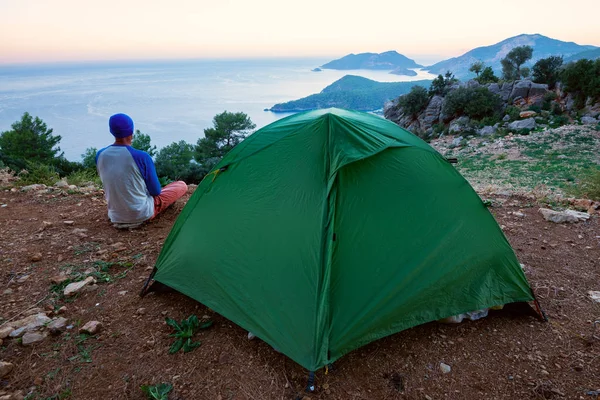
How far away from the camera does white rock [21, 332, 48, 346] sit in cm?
285

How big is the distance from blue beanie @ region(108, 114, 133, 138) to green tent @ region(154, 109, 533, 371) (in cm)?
189

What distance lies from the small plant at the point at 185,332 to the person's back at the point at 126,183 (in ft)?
7.62

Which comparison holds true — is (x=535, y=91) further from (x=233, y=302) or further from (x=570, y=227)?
(x=233, y=302)

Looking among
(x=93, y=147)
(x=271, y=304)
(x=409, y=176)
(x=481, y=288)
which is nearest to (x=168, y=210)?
(x=271, y=304)

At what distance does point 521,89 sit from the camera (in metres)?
32.4

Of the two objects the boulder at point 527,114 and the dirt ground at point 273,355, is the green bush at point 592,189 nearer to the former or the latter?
the dirt ground at point 273,355

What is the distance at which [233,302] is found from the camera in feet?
9.55

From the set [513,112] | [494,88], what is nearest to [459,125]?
[513,112]

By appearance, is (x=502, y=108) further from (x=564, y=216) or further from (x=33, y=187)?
(x=33, y=187)

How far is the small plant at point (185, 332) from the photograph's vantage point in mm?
2787

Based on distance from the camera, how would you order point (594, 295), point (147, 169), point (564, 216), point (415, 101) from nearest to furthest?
point (594, 295)
point (147, 169)
point (564, 216)
point (415, 101)

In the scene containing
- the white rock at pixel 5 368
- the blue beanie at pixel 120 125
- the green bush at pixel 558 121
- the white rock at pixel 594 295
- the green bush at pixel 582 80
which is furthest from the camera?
the green bush at pixel 582 80

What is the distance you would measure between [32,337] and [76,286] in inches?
29.9

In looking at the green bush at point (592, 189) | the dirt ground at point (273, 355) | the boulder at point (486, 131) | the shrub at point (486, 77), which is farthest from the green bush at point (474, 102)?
the dirt ground at point (273, 355)
